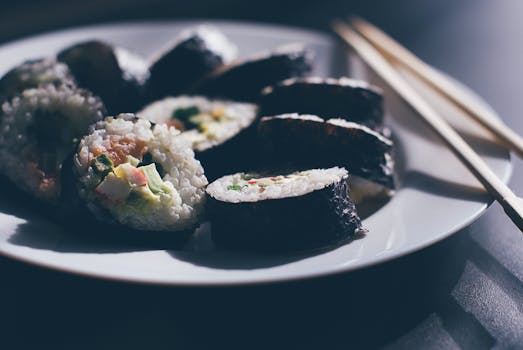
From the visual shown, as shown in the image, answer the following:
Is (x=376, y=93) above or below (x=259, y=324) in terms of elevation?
above

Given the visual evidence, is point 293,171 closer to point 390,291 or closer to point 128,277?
point 390,291

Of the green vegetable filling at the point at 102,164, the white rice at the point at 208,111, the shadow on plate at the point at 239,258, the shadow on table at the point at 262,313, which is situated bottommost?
the shadow on table at the point at 262,313

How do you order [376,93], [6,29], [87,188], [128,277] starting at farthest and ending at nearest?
[6,29] → [376,93] → [87,188] → [128,277]

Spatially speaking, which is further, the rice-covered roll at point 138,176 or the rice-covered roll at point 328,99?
the rice-covered roll at point 328,99

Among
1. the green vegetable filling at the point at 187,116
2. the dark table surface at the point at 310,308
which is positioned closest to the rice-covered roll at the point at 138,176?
the dark table surface at the point at 310,308

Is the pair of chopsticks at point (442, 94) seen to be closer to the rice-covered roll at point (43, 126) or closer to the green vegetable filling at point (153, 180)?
the green vegetable filling at point (153, 180)

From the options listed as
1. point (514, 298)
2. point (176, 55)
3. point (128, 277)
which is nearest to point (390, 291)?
point (514, 298)

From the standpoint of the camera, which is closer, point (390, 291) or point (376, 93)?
point (390, 291)
